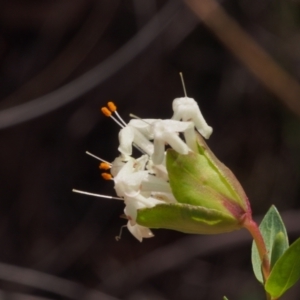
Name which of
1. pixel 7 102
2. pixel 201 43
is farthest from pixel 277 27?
pixel 7 102

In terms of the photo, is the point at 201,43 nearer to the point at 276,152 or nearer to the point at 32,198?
the point at 276,152

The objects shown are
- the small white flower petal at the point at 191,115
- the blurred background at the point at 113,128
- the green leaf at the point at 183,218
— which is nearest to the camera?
the green leaf at the point at 183,218

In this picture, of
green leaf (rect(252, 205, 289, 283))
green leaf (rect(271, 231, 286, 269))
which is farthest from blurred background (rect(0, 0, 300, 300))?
green leaf (rect(271, 231, 286, 269))

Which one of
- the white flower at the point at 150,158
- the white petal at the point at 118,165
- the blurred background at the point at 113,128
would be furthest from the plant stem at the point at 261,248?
the blurred background at the point at 113,128

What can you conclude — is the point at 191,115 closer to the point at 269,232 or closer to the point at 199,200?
the point at 199,200

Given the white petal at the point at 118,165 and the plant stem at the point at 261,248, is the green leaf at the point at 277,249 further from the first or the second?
the white petal at the point at 118,165

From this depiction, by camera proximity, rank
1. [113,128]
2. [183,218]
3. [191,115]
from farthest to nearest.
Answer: [113,128] < [191,115] < [183,218]

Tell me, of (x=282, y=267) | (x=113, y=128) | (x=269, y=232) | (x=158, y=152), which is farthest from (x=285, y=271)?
(x=113, y=128)
